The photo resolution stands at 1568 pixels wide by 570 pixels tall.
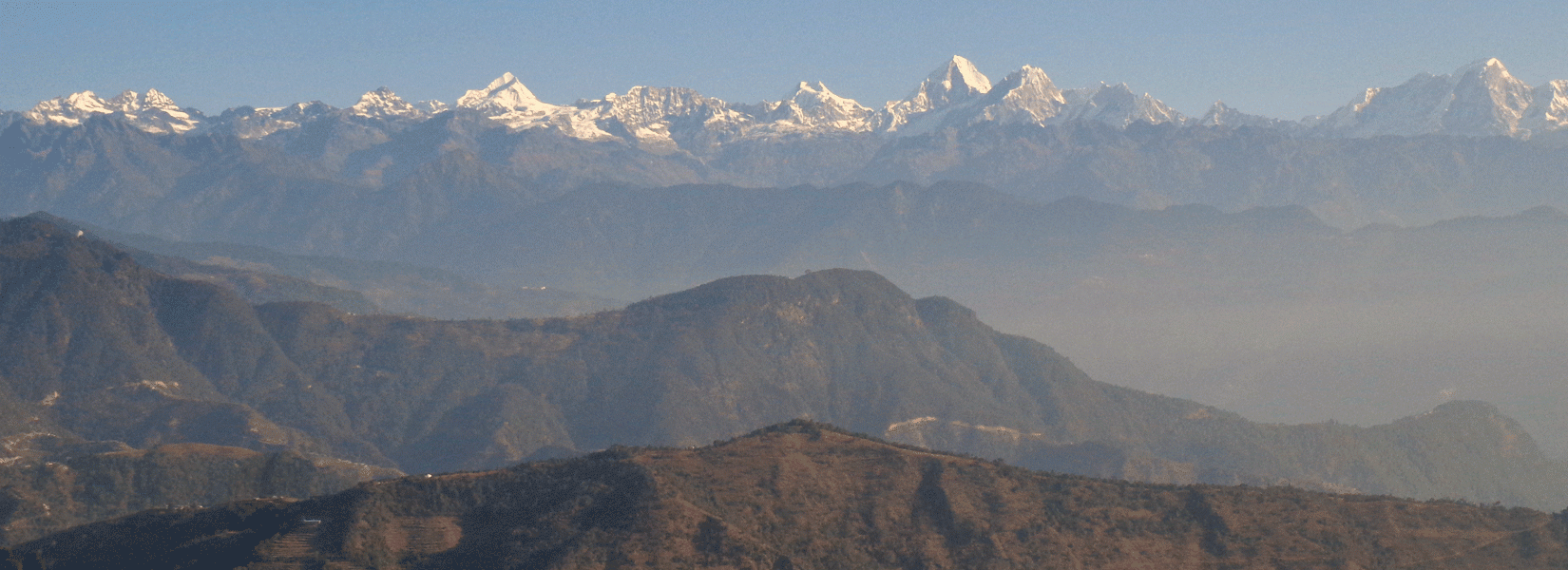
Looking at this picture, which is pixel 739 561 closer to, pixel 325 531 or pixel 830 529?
pixel 830 529

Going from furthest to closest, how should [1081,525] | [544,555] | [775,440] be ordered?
[775,440] → [1081,525] → [544,555]

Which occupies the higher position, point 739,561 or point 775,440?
point 775,440

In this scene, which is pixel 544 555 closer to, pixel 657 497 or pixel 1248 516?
pixel 657 497

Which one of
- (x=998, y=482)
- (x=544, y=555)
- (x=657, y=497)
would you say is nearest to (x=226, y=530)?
(x=544, y=555)

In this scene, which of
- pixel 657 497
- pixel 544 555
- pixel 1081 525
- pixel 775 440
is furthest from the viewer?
pixel 775 440

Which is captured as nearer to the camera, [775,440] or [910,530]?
[910,530]

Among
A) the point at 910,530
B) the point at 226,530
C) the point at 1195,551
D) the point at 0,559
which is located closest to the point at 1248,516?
the point at 1195,551
